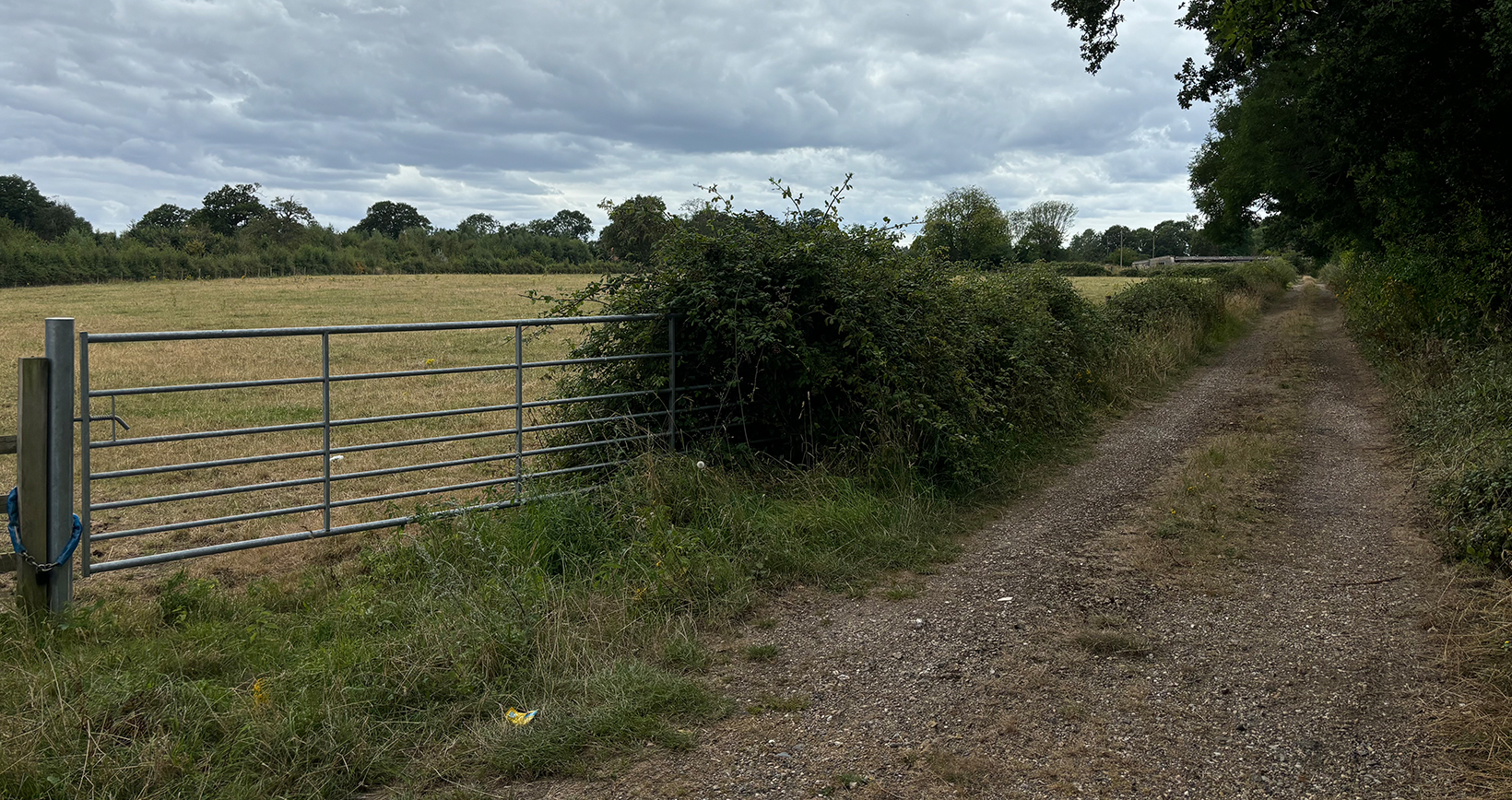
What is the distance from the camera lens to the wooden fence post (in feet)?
16.2

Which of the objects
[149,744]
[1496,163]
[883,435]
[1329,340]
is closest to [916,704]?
[149,744]

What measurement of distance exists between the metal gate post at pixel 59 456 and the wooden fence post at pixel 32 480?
22mm

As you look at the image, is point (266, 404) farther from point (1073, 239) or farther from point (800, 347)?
point (1073, 239)

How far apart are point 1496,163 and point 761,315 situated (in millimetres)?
11146

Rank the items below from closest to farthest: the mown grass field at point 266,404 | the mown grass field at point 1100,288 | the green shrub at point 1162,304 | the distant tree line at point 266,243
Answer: the mown grass field at point 266,404
the green shrub at point 1162,304
the mown grass field at point 1100,288
the distant tree line at point 266,243

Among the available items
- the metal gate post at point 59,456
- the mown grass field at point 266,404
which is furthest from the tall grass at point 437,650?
the mown grass field at point 266,404

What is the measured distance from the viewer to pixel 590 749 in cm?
376

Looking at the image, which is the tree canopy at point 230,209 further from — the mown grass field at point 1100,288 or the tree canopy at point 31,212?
the mown grass field at point 1100,288

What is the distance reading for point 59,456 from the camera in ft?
16.4

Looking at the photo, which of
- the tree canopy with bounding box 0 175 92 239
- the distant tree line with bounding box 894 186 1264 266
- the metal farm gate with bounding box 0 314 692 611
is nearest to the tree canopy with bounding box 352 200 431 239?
the tree canopy with bounding box 0 175 92 239

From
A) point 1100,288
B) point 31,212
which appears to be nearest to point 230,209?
point 31,212

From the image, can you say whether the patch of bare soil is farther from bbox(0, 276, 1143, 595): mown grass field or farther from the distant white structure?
the distant white structure

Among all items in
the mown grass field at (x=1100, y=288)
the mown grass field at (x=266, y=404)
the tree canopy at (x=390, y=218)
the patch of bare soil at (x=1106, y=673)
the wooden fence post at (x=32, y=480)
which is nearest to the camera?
the patch of bare soil at (x=1106, y=673)

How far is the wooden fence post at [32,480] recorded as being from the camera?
16.2 feet
